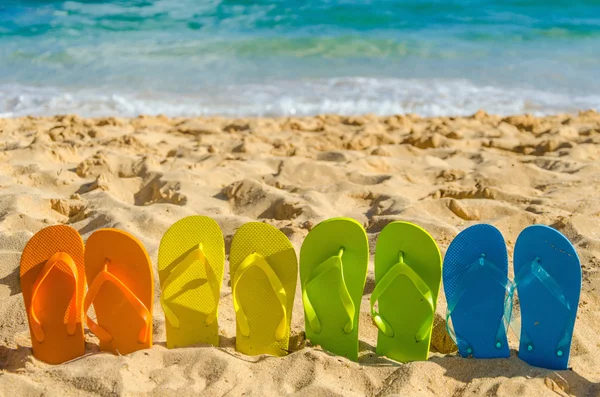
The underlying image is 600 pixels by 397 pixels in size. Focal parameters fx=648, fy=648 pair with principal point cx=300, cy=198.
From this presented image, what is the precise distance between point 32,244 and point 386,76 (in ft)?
16.6

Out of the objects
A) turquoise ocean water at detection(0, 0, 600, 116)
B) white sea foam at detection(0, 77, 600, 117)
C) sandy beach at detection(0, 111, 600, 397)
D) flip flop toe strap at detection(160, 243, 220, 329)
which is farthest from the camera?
turquoise ocean water at detection(0, 0, 600, 116)

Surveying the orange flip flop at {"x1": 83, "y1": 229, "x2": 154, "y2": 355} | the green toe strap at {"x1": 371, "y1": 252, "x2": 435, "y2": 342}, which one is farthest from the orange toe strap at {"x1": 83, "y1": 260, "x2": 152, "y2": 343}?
the green toe strap at {"x1": 371, "y1": 252, "x2": 435, "y2": 342}

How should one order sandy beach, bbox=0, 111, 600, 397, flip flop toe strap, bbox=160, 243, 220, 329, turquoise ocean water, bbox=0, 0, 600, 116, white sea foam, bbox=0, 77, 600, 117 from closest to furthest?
1. sandy beach, bbox=0, 111, 600, 397
2. flip flop toe strap, bbox=160, 243, 220, 329
3. white sea foam, bbox=0, 77, 600, 117
4. turquoise ocean water, bbox=0, 0, 600, 116

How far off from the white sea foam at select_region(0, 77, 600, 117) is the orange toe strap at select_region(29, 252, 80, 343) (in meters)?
3.63

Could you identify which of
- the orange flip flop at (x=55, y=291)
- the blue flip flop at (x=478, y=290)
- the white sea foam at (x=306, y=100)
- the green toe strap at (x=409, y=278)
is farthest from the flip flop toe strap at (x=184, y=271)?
the white sea foam at (x=306, y=100)

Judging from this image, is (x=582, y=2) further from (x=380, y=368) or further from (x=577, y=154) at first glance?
(x=380, y=368)

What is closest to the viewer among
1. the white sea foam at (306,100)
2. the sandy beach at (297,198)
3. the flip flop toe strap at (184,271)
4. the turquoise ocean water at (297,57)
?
the sandy beach at (297,198)

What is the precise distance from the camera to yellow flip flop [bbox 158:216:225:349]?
1.83m

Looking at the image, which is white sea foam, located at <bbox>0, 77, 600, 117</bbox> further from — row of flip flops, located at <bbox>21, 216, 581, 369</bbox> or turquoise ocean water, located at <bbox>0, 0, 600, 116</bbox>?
row of flip flops, located at <bbox>21, 216, 581, 369</bbox>

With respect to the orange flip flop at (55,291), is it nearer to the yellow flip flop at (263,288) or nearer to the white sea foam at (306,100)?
the yellow flip flop at (263,288)

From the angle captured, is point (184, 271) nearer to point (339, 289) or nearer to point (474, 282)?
point (339, 289)

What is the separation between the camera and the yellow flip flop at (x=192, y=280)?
1.83 meters

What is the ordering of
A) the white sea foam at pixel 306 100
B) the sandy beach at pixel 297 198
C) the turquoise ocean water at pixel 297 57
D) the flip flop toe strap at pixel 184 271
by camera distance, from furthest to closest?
the turquoise ocean water at pixel 297 57 < the white sea foam at pixel 306 100 < the flip flop toe strap at pixel 184 271 < the sandy beach at pixel 297 198

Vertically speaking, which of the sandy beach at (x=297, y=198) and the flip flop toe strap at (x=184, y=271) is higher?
the flip flop toe strap at (x=184, y=271)
